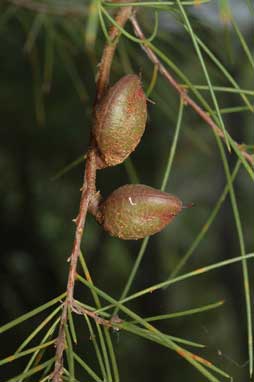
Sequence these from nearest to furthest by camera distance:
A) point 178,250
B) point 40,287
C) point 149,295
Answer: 1. point 40,287
2. point 149,295
3. point 178,250

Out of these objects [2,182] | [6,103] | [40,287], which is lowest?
[40,287]

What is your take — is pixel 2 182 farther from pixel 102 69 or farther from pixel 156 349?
pixel 102 69

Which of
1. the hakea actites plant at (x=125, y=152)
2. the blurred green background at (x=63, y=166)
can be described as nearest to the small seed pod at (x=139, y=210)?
the hakea actites plant at (x=125, y=152)

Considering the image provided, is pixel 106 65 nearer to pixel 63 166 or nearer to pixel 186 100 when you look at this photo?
pixel 186 100

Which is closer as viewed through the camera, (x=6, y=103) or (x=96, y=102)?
(x=96, y=102)

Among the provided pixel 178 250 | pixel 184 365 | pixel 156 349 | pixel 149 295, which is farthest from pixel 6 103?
pixel 178 250

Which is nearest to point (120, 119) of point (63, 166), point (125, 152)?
point (125, 152)

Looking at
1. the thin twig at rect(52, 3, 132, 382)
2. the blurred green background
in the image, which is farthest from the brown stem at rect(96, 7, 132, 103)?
the blurred green background
